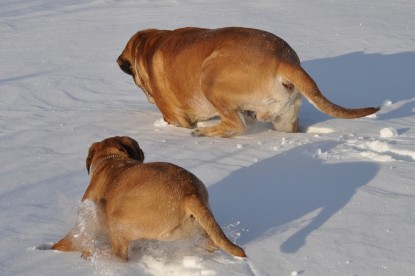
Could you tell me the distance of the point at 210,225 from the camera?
3.66 meters

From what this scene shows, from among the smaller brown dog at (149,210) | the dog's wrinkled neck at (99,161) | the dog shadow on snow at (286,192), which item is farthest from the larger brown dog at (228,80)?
the smaller brown dog at (149,210)

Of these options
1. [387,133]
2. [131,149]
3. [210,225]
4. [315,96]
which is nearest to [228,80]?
[315,96]

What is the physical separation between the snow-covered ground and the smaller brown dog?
0.51 ft

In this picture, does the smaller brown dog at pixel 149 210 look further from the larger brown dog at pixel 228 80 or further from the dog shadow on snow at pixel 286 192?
the larger brown dog at pixel 228 80

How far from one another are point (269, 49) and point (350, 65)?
115 inches

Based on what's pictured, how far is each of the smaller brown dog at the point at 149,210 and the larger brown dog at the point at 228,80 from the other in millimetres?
2177

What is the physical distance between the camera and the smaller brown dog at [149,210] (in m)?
3.77

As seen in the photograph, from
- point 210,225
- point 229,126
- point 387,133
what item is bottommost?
point 229,126

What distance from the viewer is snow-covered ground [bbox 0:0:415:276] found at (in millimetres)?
4004

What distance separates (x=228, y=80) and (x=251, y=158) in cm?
95

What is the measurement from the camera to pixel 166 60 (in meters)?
6.87

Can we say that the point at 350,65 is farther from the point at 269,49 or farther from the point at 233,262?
the point at 233,262

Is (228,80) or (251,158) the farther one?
(228,80)

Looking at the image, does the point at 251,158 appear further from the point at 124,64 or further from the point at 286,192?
the point at 124,64
